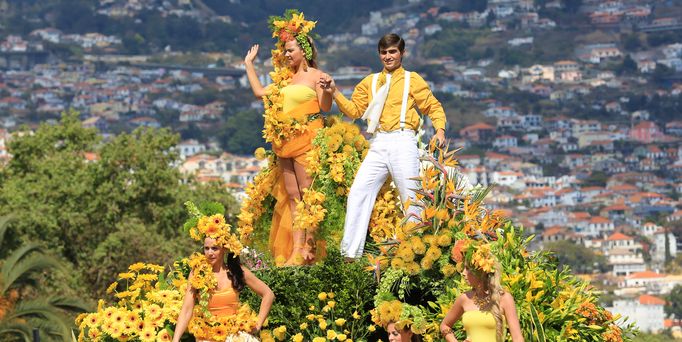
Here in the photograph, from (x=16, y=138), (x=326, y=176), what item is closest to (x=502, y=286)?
(x=326, y=176)

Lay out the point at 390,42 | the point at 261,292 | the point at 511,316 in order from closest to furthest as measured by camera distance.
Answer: the point at 511,316
the point at 261,292
the point at 390,42

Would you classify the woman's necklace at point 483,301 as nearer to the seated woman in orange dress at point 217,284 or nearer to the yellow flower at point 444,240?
the yellow flower at point 444,240

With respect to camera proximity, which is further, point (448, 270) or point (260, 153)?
point (260, 153)

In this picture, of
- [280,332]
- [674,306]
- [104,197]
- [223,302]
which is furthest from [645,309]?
[223,302]

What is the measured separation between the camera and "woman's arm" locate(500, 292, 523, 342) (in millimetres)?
13398

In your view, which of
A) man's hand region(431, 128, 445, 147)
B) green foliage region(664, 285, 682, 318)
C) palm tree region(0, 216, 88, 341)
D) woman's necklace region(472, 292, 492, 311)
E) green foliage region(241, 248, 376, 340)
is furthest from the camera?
green foliage region(664, 285, 682, 318)

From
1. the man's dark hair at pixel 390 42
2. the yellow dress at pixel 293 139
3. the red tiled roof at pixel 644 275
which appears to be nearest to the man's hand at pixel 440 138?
the man's dark hair at pixel 390 42

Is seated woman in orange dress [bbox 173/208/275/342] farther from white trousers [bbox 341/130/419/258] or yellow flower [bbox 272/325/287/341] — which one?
white trousers [bbox 341/130/419/258]

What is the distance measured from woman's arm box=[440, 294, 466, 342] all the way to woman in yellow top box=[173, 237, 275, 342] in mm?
1833

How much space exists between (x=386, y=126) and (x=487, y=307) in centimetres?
409

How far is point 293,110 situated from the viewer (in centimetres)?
1811

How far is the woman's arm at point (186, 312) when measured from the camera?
1489cm

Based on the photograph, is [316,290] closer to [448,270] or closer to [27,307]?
[448,270]

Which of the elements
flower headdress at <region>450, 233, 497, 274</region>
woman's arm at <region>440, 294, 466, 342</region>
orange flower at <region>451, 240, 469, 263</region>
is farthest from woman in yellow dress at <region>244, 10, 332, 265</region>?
flower headdress at <region>450, 233, 497, 274</region>
